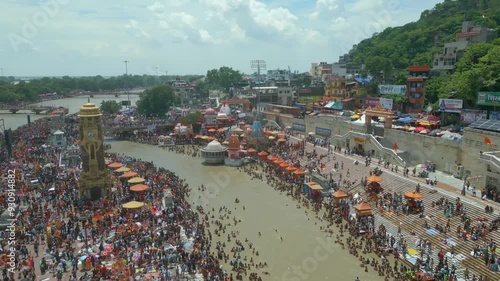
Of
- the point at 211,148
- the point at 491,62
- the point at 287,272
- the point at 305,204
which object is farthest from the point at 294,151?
the point at 287,272

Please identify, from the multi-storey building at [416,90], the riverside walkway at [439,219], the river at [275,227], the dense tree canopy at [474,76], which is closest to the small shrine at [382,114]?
the dense tree canopy at [474,76]

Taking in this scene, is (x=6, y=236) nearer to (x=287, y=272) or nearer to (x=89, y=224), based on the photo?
(x=89, y=224)

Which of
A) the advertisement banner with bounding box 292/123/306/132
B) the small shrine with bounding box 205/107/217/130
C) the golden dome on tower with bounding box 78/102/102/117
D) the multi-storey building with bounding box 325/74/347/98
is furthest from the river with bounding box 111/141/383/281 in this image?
the multi-storey building with bounding box 325/74/347/98

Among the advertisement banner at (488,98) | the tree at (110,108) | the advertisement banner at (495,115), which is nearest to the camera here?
the advertisement banner at (495,115)

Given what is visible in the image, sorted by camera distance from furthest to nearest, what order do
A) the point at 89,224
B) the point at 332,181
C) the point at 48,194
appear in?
the point at 332,181 → the point at 48,194 → the point at 89,224

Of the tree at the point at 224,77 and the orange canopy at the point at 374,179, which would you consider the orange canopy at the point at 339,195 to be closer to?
the orange canopy at the point at 374,179

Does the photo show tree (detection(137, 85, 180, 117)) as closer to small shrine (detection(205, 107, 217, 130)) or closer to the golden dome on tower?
small shrine (detection(205, 107, 217, 130))
